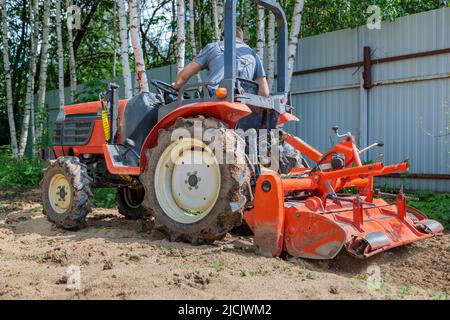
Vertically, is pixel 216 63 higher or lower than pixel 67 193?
higher

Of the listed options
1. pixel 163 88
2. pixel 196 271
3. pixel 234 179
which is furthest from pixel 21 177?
pixel 196 271

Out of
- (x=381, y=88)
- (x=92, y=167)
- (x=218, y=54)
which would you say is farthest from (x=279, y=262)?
(x=381, y=88)

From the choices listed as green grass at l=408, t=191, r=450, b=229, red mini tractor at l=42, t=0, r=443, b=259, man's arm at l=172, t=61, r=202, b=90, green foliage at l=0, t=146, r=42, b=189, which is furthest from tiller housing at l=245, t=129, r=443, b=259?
green foliage at l=0, t=146, r=42, b=189

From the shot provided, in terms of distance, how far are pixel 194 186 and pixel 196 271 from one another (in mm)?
1130

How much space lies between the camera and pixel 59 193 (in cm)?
601

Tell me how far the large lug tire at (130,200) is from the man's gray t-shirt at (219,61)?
7.52 feet

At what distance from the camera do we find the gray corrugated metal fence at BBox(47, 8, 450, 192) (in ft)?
26.2

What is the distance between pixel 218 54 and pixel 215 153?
108cm

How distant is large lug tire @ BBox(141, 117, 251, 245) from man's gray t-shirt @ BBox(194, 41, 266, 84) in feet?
2.01

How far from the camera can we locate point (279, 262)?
13.1 ft

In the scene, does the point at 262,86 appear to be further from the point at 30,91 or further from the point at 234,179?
the point at 30,91

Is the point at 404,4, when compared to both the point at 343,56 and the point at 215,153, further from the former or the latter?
the point at 215,153

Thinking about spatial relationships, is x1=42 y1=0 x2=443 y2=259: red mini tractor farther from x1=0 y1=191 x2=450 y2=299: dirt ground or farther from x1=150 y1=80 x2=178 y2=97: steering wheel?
x1=0 y1=191 x2=450 y2=299: dirt ground

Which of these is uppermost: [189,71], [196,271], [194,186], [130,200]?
[189,71]
